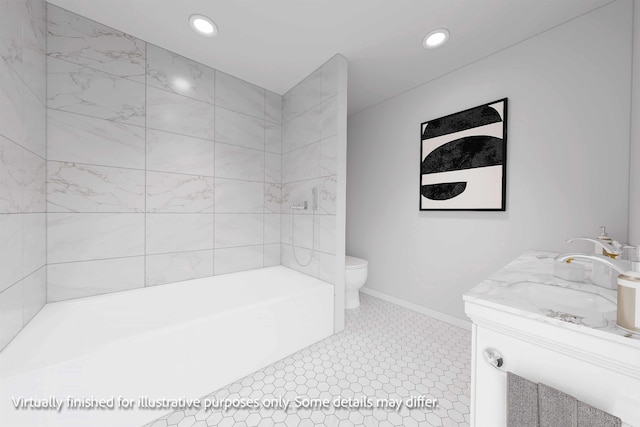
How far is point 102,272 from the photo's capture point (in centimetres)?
A: 167

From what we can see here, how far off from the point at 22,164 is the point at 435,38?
8.76 feet

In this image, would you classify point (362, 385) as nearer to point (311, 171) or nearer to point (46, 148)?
point (311, 171)

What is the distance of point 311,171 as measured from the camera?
2203mm

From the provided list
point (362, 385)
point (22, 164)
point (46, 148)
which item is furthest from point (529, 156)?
point (46, 148)

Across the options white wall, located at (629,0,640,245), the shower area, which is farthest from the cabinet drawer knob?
the shower area

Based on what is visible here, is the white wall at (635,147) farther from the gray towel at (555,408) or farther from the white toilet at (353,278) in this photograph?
the white toilet at (353,278)

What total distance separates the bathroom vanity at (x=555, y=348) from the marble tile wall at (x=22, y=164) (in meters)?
1.92

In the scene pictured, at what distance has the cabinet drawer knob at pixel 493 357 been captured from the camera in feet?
2.30

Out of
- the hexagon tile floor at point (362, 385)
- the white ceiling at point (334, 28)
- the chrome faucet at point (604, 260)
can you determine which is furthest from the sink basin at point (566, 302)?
the white ceiling at point (334, 28)

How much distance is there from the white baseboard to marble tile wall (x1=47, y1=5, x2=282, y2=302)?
1.47 metres

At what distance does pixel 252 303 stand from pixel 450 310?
1.78m

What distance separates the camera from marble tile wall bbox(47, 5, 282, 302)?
1.55m

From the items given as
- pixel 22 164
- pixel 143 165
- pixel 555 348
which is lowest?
pixel 555 348

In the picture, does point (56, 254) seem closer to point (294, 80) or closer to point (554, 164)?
point (294, 80)
